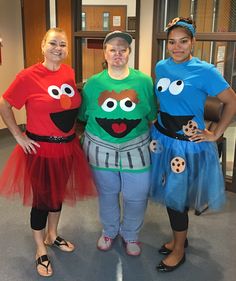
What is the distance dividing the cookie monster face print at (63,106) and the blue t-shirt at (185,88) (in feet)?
1.61

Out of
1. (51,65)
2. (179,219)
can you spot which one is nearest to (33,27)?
(51,65)

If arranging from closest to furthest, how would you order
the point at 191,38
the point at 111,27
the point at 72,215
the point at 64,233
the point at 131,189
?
the point at 191,38 → the point at 131,189 → the point at 64,233 → the point at 72,215 → the point at 111,27

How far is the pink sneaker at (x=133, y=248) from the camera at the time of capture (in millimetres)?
2234

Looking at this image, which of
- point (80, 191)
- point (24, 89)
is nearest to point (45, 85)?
point (24, 89)

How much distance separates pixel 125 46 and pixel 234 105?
67 cm

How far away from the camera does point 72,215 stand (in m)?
2.76

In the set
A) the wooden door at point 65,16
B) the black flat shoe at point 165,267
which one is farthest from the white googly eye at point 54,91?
the wooden door at point 65,16

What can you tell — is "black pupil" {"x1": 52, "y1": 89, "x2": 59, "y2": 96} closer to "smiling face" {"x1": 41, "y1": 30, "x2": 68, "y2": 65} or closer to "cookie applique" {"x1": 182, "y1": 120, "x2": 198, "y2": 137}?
"smiling face" {"x1": 41, "y1": 30, "x2": 68, "y2": 65}

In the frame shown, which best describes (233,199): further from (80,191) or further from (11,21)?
(11,21)

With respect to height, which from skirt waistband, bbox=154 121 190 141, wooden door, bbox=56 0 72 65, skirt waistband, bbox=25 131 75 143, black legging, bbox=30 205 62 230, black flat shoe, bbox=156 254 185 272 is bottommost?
black flat shoe, bbox=156 254 185 272

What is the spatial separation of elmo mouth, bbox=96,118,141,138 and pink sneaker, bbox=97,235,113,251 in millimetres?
796

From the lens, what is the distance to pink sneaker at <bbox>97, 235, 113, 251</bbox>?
7.52 ft

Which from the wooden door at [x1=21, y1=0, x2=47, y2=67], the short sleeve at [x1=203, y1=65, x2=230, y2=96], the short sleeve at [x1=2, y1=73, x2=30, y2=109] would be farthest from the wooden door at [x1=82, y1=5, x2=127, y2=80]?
the short sleeve at [x1=203, y1=65, x2=230, y2=96]

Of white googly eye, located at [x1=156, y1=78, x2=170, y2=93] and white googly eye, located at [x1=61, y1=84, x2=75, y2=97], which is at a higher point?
white googly eye, located at [x1=156, y1=78, x2=170, y2=93]
